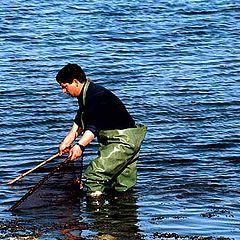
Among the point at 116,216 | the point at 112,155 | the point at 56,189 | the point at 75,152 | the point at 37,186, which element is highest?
the point at 75,152

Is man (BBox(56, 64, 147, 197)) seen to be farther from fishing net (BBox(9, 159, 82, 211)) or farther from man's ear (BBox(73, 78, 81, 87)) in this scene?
fishing net (BBox(9, 159, 82, 211))

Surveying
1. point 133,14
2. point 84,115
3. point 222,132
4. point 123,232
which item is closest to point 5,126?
point 222,132

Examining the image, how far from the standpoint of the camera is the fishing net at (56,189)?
38.2 ft

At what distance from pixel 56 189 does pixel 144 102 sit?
6.64 m

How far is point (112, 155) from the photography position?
11.9m

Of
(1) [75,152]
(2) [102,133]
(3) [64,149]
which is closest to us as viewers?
(1) [75,152]

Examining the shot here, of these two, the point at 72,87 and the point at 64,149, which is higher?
the point at 72,87

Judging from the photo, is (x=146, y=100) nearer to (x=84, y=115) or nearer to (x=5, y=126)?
(x=5, y=126)

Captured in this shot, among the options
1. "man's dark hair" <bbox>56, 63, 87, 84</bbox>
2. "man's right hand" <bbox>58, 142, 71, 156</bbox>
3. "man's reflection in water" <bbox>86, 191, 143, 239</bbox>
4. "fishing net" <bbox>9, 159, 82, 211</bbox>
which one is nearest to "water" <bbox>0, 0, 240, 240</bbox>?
"man's reflection in water" <bbox>86, 191, 143, 239</bbox>

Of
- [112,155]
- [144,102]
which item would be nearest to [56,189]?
[112,155]

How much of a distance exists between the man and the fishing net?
0.64 feet

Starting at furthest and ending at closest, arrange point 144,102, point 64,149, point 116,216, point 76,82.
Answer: point 144,102 → point 64,149 → point 116,216 → point 76,82

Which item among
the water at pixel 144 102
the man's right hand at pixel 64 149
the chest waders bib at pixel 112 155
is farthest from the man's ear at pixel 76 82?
the water at pixel 144 102

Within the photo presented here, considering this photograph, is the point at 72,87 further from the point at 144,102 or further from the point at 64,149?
the point at 144,102
